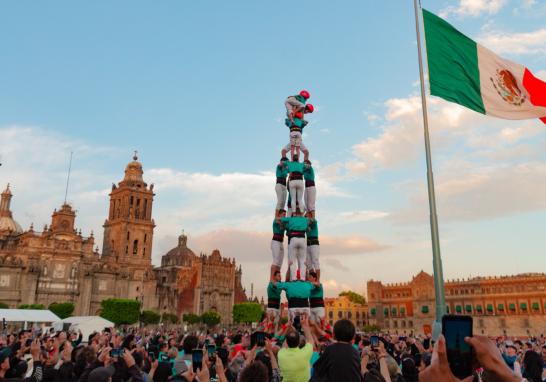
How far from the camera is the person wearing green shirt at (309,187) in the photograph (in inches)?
838

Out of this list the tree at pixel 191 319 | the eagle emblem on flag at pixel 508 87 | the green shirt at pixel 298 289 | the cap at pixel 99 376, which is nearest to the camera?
the cap at pixel 99 376

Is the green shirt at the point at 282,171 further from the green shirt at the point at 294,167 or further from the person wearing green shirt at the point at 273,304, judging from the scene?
the person wearing green shirt at the point at 273,304

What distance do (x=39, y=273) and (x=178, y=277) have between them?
27.8 m

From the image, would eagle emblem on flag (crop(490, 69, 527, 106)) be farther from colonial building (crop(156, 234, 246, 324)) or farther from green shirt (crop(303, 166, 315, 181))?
colonial building (crop(156, 234, 246, 324))

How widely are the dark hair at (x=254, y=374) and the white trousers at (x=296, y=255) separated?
48.5 ft

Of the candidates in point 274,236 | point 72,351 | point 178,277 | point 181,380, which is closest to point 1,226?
point 178,277

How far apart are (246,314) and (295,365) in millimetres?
72211

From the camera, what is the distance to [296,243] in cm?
1983

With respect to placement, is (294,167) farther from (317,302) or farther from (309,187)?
(317,302)

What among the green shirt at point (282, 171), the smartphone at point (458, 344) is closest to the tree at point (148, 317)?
the green shirt at point (282, 171)

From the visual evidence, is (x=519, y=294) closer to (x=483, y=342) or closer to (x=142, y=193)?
(x=142, y=193)

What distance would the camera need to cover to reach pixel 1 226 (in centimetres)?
8594

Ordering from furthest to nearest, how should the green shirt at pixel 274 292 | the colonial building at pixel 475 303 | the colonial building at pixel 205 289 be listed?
the colonial building at pixel 205 289 → the colonial building at pixel 475 303 → the green shirt at pixel 274 292

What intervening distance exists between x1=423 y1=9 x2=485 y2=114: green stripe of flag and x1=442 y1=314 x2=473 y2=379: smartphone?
11825mm
